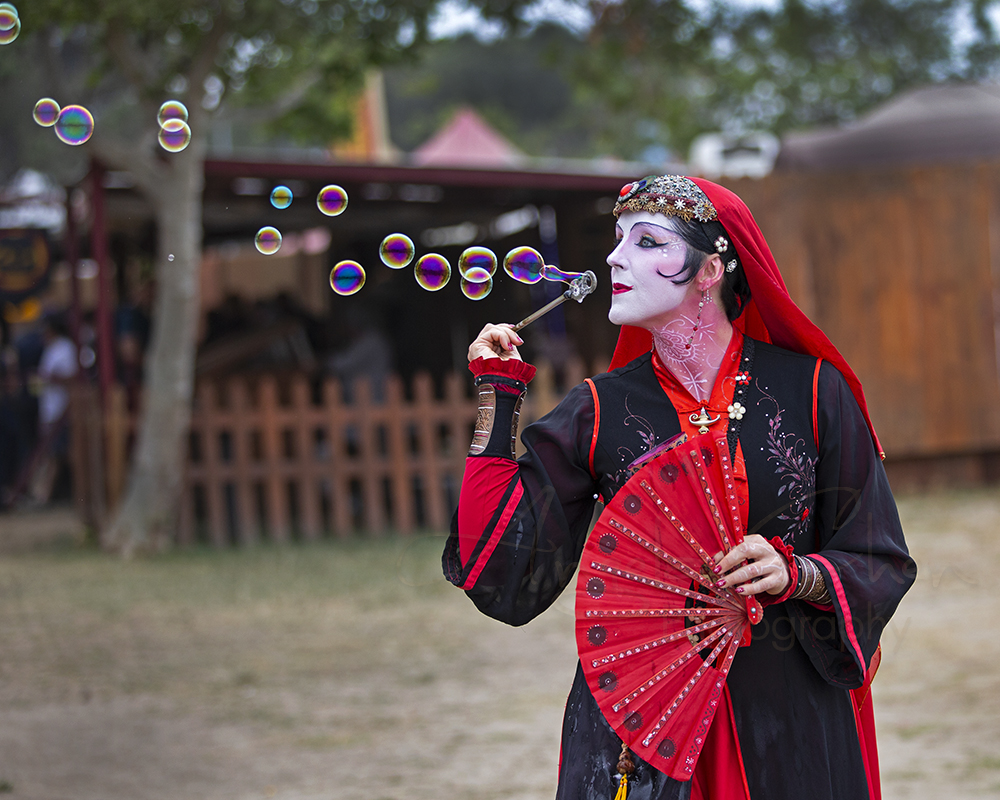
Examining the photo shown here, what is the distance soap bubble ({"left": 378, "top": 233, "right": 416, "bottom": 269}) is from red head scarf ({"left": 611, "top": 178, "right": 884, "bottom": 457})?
2.72ft

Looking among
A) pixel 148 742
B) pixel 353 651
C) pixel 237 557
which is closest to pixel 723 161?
pixel 237 557

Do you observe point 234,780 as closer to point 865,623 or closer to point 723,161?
point 865,623

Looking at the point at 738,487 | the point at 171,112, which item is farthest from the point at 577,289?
the point at 171,112

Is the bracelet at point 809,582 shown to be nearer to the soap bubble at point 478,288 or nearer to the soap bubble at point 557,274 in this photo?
the soap bubble at point 557,274

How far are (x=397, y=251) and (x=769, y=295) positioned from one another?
99 centimetres

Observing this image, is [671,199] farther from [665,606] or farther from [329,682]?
[329,682]

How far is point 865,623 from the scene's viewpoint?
6.89ft

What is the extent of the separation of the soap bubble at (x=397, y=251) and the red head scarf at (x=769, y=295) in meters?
0.83

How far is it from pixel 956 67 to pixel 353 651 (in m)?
18.8

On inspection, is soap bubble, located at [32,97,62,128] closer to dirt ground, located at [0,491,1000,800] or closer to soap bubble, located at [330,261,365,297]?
soap bubble, located at [330,261,365,297]

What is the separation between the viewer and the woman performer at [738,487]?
6.94 feet

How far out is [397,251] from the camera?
286cm

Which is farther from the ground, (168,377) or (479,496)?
(168,377)

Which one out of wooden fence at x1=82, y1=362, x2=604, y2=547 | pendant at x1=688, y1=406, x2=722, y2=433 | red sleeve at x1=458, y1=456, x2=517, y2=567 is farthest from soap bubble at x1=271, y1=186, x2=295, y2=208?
wooden fence at x1=82, y1=362, x2=604, y2=547
